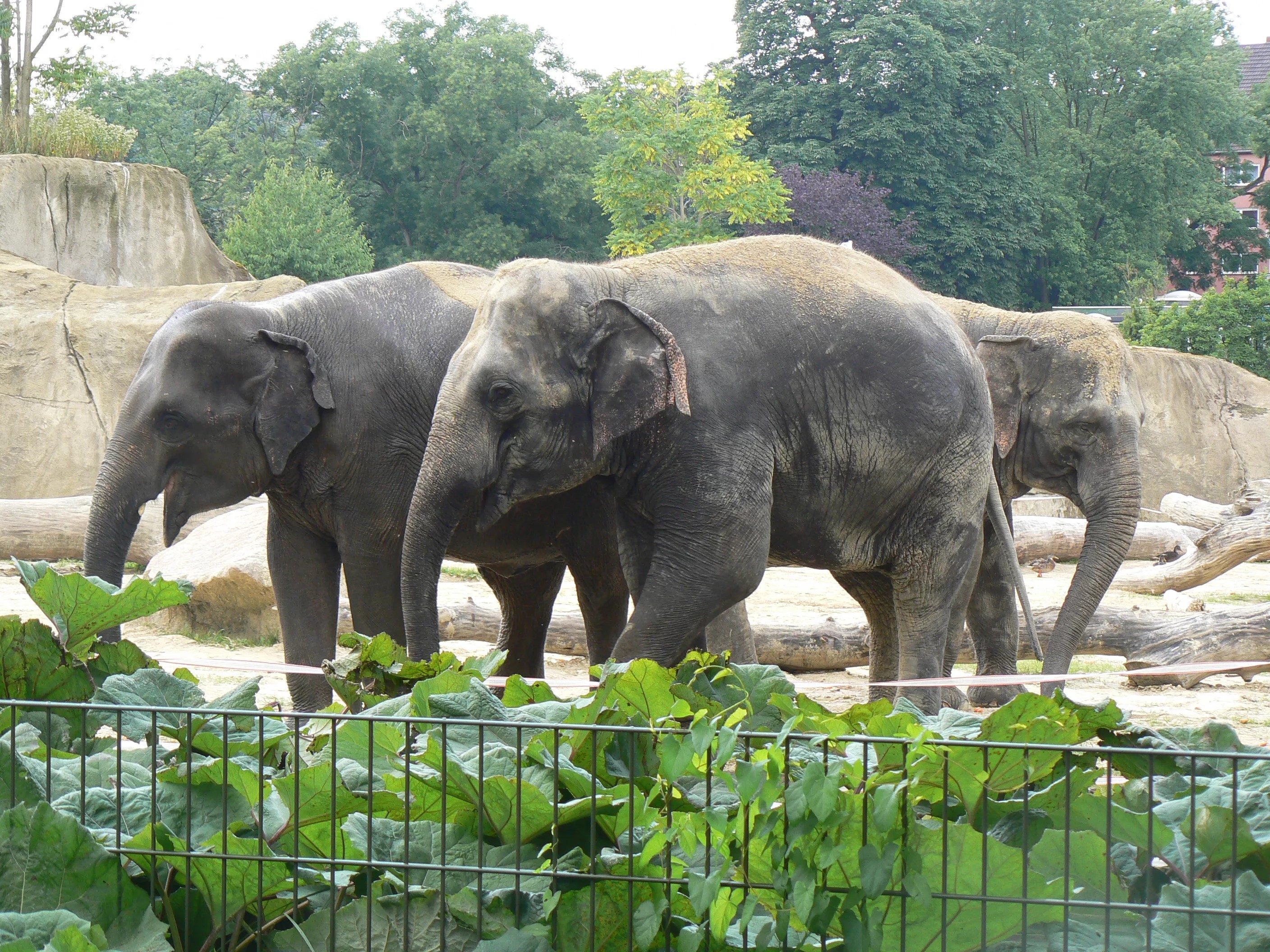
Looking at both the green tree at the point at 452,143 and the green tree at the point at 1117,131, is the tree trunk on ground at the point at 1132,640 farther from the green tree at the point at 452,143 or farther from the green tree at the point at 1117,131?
the green tree at the point at 1117,131

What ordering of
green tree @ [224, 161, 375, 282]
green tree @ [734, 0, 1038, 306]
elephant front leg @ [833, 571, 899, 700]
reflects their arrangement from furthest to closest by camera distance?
green tree @ [734, 0, 1038, 306] → green tree @ [224, 161, 375, 282] → elephant front leg @ [833, 571, 899, 700]

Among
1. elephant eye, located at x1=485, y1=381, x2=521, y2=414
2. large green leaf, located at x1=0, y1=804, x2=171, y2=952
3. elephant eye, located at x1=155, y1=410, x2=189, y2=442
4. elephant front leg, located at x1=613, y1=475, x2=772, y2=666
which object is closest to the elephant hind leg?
elephant eye, located at x1=155, y1=410, x2=189, y2=442

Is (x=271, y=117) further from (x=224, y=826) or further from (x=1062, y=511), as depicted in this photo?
(x=224, y=826)

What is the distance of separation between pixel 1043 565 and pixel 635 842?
13755 millimetres

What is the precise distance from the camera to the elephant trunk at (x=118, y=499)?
6008 millimetres

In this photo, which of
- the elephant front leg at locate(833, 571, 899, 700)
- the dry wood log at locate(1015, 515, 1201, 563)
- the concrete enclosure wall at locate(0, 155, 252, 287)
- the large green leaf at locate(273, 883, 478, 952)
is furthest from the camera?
the concrete enclosure wall at locate(0, 155, 252, 287)

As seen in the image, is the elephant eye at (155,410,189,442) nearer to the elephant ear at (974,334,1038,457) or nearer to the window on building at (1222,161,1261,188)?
the elephant ear at (974,334,1038,457)

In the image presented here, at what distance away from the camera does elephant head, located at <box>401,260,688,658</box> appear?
16.7 ft

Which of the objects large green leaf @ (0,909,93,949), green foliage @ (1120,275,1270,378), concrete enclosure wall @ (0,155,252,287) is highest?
concrete enclosure wall @ (0,155,252,287)

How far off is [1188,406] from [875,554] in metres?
16.7

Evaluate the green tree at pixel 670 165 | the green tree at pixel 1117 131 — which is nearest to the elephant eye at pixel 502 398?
the green tree at pixel 670 165

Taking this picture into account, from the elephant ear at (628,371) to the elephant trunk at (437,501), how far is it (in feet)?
1.33

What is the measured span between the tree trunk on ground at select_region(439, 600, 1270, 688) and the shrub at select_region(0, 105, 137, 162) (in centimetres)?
1479

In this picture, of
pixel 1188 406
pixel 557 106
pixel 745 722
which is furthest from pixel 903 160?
pixel 745 722
